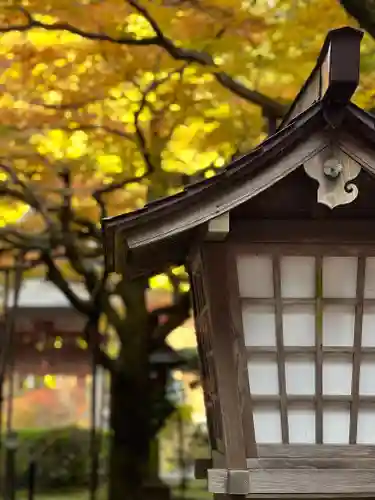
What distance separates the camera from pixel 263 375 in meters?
3.65

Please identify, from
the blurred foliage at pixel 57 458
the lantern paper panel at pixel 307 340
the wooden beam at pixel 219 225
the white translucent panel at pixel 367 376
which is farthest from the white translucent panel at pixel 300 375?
the blurred foliage at pixel 57 458

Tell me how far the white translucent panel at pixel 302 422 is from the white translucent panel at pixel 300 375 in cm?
9

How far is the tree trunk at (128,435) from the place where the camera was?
1041cm

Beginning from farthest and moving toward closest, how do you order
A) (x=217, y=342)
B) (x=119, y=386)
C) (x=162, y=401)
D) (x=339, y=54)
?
1. (x=162, y=401)
2. (x=119, y=386)
3. (x=217, y=342)
4. (x=339, y=54)

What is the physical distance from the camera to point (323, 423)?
144 inches

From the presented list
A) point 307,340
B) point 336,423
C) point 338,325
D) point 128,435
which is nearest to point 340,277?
point 338,325

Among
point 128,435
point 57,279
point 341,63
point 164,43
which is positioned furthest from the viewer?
point 128,435

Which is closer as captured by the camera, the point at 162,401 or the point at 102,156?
the point at 102,156

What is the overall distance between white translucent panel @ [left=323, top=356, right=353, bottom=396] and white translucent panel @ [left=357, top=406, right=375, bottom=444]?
140mm

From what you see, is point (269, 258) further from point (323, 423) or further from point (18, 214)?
point (18, 214)

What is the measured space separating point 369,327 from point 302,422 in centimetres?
63

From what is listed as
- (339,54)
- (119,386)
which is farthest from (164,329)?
(339,54)

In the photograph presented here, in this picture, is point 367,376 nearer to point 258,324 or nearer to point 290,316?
point 290,316

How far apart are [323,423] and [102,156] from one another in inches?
272
